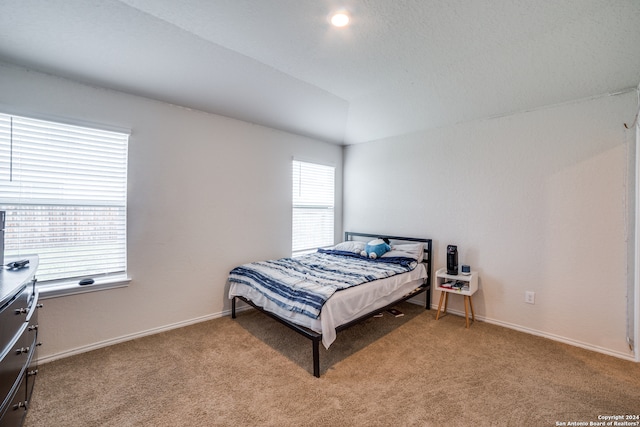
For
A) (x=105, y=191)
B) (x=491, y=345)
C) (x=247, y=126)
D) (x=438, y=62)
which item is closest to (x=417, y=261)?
(x=491, y=345)

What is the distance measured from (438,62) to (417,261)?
225cm

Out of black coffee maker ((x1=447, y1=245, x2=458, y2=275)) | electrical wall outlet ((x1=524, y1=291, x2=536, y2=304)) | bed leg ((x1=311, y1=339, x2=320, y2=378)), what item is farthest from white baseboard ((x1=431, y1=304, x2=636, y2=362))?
bed leg ((x1=311, y1=339, x2=320, y2=378))

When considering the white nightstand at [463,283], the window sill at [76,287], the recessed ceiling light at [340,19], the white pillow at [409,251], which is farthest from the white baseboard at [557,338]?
the window sill at [76,287]

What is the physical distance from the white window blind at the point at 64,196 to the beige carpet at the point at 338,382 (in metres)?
0.89

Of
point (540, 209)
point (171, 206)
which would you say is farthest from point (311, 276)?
point (540, 209)

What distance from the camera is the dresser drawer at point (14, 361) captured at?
48.2 inches

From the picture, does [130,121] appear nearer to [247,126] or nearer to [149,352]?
[247,126]

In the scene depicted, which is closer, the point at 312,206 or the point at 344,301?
the point at 344,301

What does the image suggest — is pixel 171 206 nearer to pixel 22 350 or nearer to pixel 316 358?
pixel 22 350

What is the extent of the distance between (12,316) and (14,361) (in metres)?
0.24

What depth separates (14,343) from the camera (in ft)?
4.42

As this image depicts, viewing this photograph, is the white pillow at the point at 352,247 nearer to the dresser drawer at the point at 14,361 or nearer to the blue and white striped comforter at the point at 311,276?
the blue and white striped comforter at the point at 311,276

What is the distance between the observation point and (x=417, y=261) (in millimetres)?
3504

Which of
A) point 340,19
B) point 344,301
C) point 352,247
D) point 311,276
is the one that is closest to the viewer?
point 340,19
